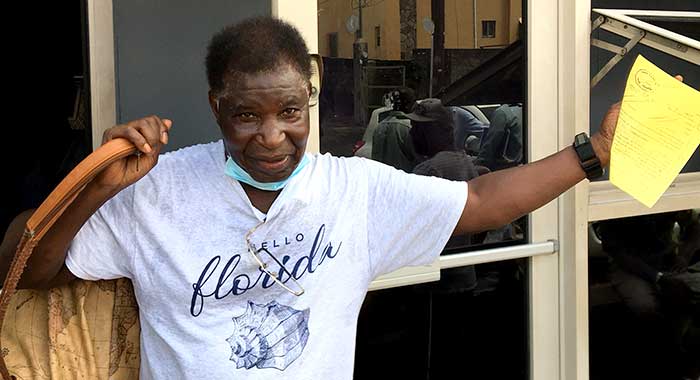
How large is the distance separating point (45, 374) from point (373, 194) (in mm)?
708

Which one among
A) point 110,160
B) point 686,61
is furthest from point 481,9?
point 110,160

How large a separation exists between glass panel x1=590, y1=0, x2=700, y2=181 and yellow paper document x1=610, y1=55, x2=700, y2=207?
100cm

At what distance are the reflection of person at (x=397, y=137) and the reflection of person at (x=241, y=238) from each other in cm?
86

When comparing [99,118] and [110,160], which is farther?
[99,118]

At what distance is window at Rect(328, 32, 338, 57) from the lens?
2174mm

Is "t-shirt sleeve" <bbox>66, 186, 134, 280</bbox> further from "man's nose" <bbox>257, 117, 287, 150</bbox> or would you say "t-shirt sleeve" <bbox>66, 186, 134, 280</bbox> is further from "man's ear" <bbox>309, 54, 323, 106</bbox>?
"man's ear" <bbox>309, 54, 323, 106</bbox>

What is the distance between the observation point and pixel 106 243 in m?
1.37

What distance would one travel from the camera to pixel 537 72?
2.47 m

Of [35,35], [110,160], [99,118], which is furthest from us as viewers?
[35,35]

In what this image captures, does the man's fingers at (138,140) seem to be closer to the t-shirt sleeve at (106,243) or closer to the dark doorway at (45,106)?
the t-shirt sleeve at (106,243)

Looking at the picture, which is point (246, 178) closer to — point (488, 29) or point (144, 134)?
point (144, 134)

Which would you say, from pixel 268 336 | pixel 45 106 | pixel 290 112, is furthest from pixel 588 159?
pixel 45 106

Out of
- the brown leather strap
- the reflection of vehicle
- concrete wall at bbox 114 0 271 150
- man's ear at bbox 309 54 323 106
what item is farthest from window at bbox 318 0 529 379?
the brown leather strap

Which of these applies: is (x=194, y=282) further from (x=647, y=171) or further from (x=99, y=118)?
(x=647, y=171)
